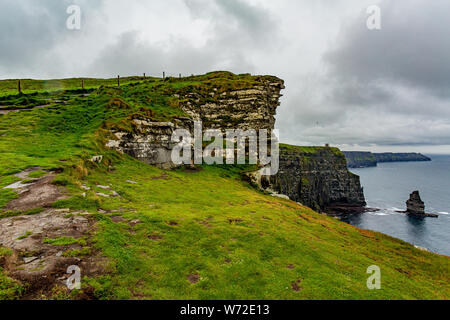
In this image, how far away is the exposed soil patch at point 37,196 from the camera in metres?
13.6

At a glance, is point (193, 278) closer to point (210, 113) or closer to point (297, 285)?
point (297, 285)

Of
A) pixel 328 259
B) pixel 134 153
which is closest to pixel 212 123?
pixel 134 153

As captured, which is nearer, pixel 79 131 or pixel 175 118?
pixel 79 131

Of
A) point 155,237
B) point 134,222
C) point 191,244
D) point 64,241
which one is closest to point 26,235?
point 64,241

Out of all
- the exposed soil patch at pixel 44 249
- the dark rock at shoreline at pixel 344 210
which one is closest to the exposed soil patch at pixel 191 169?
the exposed soil patch at pixel 44 249

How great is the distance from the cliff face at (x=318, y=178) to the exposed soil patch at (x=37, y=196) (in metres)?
109

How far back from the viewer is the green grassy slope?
9.97 meters

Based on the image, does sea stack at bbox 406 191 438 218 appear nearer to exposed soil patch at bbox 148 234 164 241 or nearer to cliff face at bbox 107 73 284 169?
cliff face at bbox 107 73 284 169

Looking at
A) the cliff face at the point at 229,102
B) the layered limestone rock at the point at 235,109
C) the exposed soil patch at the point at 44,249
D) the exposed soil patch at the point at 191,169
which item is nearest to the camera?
the exposed soil patch at the point at 44,249

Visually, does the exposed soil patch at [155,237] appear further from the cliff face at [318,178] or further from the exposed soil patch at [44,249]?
the cliff face at [318,178]

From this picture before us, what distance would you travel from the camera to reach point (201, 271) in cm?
1098

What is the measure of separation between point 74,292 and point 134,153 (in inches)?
1145

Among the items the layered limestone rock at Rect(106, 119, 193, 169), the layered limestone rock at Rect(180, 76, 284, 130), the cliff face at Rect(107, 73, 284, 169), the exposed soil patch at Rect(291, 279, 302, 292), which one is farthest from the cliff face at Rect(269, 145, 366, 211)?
the exposed soil patch at Rect(291, 279, 302, 292)
